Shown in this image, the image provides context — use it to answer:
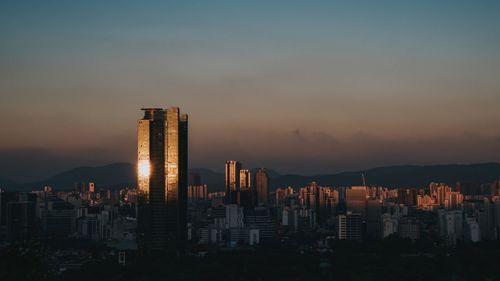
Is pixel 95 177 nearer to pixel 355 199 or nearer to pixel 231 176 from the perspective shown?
pixel 231 176

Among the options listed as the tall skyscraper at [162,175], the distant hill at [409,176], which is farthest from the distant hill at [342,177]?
the tall skyscraper at [162,175]

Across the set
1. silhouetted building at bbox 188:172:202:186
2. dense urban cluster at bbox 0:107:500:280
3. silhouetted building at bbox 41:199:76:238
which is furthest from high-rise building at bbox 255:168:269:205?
silhouetted building at bbox 41:199:76:238

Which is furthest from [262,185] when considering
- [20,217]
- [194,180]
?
[20,217]

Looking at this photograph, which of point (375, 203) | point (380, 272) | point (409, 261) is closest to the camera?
point (380, 272)

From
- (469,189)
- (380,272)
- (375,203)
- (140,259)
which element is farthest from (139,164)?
(469,189)

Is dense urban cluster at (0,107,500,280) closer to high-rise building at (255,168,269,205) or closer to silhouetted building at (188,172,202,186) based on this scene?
high-rise building at (255,168,269,205)

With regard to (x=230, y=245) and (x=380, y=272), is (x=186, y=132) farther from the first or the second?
(x=380, y=272)

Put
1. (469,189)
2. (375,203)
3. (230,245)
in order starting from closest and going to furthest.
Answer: (230,245)
(375,203)
(469,189)

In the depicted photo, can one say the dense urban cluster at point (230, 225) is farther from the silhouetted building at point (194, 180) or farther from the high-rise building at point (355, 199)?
the silhouetted building at point (194, 180)
